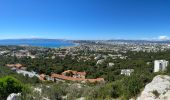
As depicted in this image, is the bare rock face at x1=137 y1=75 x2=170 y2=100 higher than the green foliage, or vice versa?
the bare rock face at x1=137 y1=75 x2=170 y2=100

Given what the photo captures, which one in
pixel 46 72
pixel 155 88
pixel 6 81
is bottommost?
pixel 46 72

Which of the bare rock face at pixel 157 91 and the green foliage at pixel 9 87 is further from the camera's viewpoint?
the green foliage at pixel 9 87

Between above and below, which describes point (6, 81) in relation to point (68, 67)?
above

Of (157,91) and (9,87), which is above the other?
(157,91)

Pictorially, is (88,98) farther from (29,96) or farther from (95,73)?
(95,73)

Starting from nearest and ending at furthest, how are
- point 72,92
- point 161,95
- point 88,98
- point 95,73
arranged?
1. point 161,95
2. point 88,98
3. point 72,92
4. point 95,73

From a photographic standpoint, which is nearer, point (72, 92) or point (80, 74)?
point (72, 92)

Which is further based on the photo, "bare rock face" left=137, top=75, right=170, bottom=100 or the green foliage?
the green foliage

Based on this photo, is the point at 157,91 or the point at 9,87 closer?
the point at 157,91

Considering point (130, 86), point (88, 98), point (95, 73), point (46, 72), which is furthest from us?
point (46, 72)

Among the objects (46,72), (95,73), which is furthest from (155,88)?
(46,72)

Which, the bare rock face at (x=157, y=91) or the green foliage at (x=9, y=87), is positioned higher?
the bare rock face at (x=157, y=91)
